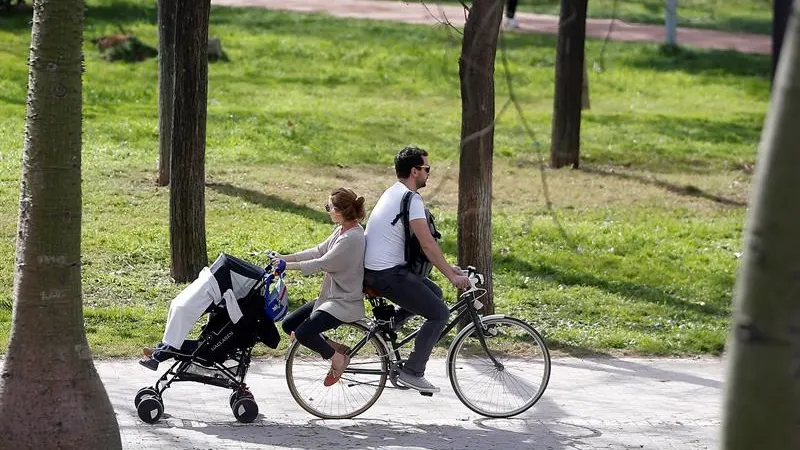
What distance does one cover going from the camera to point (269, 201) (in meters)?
14.1

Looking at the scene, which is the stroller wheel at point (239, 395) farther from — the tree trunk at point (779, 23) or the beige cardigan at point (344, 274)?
the tree trunk at point (779, 23)

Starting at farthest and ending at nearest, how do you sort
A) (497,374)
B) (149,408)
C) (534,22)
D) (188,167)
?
(534,22) < (188,167) < (497,374) < (149,408)

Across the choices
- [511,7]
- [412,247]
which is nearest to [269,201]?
[412,247]

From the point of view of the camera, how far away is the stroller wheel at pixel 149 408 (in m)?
7.67

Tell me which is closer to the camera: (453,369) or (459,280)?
(459,280)

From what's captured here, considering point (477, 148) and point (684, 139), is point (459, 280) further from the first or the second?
point (684, 139)

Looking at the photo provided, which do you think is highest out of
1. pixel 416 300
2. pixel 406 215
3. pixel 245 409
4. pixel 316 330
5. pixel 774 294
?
pixel 774 294

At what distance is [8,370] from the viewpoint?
6.77 meters

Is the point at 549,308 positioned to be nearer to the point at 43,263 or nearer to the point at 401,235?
the point at 401,235

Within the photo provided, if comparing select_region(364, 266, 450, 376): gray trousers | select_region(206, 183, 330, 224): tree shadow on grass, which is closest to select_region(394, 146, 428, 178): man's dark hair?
select_region(364, 266, 450, 376): gray trousers

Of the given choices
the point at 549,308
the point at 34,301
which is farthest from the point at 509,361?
the point at 34,301

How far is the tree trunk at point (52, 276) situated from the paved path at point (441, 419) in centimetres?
73

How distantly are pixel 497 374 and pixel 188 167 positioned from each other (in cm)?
403

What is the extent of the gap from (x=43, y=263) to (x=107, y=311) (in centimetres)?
369
